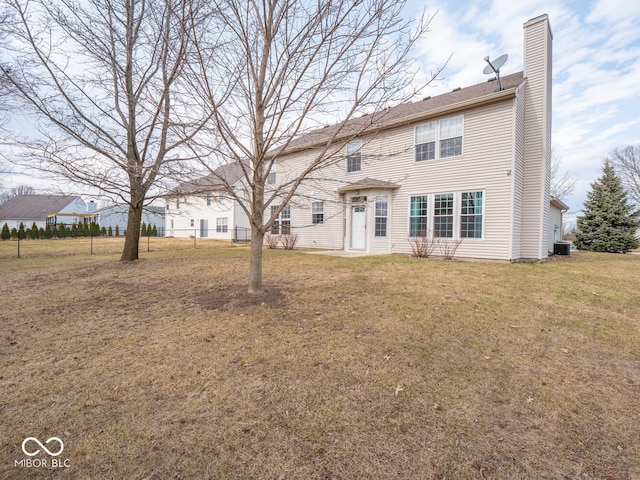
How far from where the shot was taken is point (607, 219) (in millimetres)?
19344

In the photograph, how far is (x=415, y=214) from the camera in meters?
11.3

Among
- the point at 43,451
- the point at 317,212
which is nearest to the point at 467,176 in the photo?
the point at 317,212

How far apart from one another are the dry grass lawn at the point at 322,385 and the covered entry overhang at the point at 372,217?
671 centimetres

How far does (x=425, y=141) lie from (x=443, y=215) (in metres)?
2.89

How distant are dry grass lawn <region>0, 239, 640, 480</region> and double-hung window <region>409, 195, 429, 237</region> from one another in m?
6.04

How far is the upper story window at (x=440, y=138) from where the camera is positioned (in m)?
10.4

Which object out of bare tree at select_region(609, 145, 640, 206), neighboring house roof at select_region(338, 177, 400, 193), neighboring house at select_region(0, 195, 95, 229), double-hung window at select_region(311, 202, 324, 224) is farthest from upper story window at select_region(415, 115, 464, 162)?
neighboring house at select_region(0, 195, 95, 229)

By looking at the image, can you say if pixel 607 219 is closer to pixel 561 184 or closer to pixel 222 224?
pixel 561 184

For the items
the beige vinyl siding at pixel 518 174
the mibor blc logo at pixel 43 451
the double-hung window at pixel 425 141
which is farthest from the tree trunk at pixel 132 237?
the beige vinyl siding at pixel 518 174

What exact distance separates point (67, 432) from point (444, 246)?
1056cm

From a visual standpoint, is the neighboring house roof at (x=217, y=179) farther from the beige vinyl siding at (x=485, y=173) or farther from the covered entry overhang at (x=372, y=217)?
the beige vinyl siding at (x=485, y=173)

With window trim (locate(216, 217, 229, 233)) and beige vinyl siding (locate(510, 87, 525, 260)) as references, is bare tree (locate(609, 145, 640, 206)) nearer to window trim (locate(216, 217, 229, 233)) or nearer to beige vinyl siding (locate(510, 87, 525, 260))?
beige vinyl siding (locate(510, 87, 525, 260))

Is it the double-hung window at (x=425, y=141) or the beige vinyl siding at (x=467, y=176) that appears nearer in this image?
the beige vinyl siding at (x=467, y=176)

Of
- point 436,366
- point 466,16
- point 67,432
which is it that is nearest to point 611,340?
point 436,366
